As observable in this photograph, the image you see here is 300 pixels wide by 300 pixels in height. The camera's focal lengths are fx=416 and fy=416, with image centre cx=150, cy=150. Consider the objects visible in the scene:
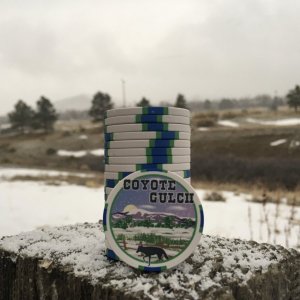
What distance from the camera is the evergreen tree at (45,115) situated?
47.8m

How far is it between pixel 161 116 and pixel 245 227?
15.1ft

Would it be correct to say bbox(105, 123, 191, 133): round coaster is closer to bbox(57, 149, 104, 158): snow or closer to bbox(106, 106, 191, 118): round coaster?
bbox(106, 106, 191, 118): round coaster

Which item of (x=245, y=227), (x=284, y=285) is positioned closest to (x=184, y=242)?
(x=284, y=285)

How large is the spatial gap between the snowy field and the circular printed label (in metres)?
3.12

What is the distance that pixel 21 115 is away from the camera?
4831 centimetres

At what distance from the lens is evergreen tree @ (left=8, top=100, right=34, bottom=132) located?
4837cm

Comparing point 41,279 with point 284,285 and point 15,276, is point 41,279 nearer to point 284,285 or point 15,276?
point 15,276

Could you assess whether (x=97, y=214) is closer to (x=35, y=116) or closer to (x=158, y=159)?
(x=158, y=159)

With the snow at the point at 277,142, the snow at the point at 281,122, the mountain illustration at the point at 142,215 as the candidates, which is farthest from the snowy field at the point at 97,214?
the snow at the point at 281,122

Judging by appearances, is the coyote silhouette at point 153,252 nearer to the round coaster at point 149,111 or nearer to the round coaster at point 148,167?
the round coaster at point 148,167

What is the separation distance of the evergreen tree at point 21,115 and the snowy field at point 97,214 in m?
39.6

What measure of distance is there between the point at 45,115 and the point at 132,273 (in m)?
47.5

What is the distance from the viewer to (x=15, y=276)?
92.0 inches

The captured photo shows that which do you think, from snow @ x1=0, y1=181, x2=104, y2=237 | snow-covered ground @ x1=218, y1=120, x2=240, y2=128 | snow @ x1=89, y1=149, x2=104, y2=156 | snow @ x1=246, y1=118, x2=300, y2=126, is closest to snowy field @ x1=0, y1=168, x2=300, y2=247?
snow @ x1=0, y1=181, x2=104, y2=237
